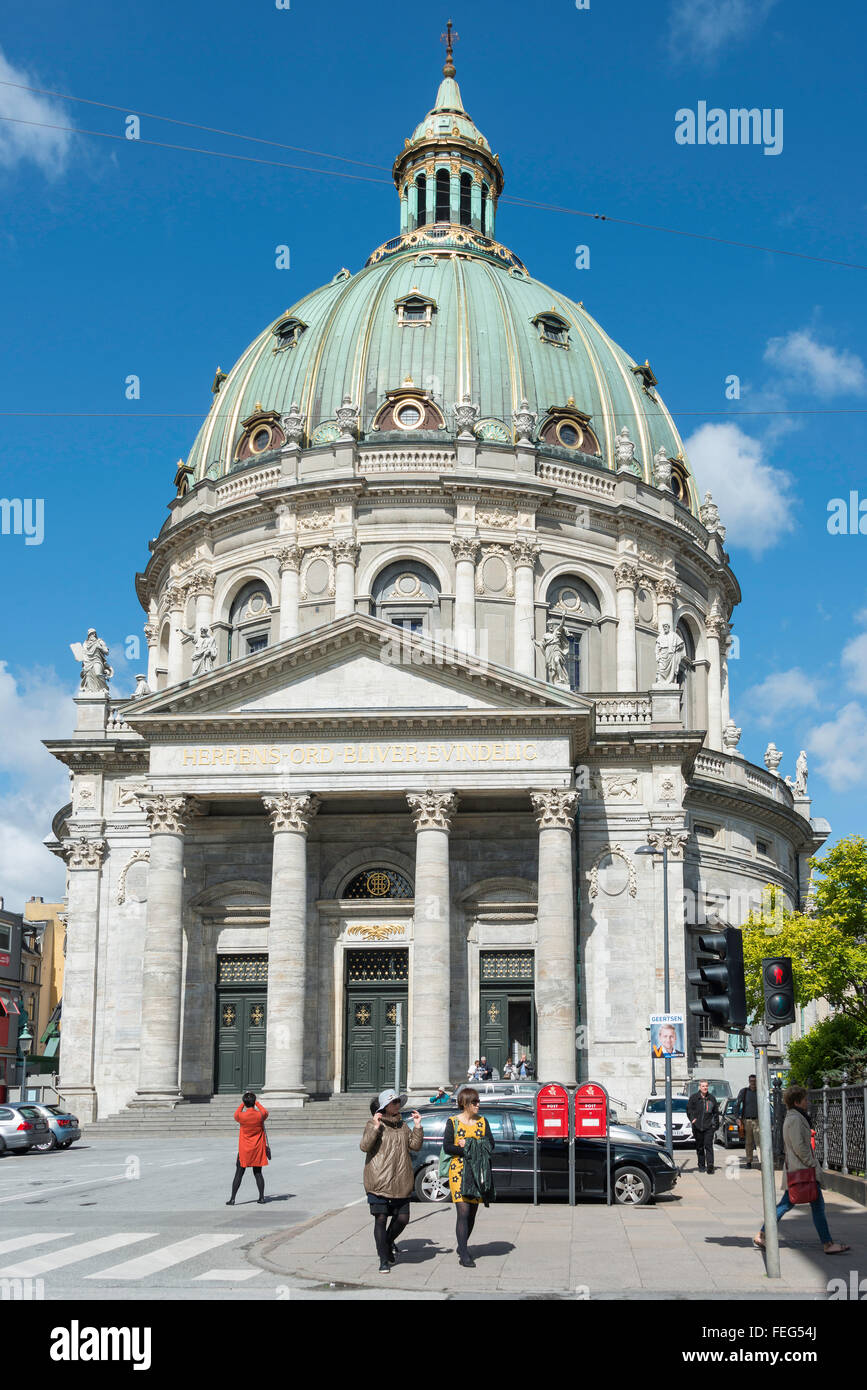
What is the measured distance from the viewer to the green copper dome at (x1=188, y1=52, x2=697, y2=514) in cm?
6088

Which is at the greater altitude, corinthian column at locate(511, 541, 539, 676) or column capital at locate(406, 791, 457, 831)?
corinthian column at locate(511, 541, 539, 676)

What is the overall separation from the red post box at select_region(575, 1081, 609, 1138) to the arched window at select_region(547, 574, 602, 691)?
3587 centimetres

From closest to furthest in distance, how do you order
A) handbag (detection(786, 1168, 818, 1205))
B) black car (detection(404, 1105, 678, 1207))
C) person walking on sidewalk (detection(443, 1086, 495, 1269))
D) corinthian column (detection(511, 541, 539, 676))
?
person walking on sidewalk (detection(443, 1086, 495, 1269)), handbag (detection(786, 1168, 818, 1205)), black car (detection(404, 1105, 678, 1207)), corinthian column (detection(511, 541, 539, 676))

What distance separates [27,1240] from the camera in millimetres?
18188

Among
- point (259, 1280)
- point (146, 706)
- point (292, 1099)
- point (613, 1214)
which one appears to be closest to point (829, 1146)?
point (613, 1214)

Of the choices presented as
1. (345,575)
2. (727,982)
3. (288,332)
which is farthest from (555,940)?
(288,332)

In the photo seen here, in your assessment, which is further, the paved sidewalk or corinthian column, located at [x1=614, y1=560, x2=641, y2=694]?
corinthian column, located at [x1=614, y1=560, x2=641, y2=694]

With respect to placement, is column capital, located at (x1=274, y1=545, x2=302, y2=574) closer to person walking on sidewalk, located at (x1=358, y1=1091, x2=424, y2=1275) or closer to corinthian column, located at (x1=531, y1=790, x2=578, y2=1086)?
corinthian column, located at (x1=531, y1=790, x2=578, y2=1086)

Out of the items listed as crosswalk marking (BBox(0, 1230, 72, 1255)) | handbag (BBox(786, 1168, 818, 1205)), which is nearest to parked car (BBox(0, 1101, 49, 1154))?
crosswalk marking (BBox(0, 1230, 72, 1255))

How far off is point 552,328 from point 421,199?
15.5m

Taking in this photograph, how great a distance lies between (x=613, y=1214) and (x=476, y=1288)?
7.48 metres

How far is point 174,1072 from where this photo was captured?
4447cm

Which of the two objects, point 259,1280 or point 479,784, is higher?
point 479,784
